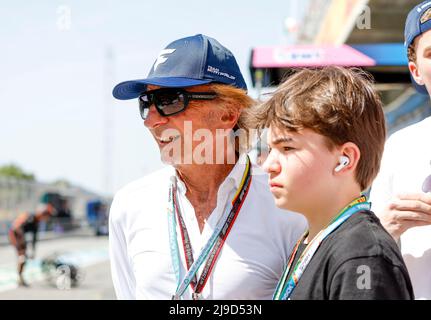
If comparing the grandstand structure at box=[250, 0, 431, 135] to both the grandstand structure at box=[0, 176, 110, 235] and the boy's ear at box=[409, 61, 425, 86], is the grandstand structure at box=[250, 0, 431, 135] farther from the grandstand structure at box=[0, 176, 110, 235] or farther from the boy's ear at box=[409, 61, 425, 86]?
the grandstand structure at box=[0, 176, 110, 235]

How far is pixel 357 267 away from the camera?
1419mm

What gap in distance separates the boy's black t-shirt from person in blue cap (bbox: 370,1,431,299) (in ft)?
0.93

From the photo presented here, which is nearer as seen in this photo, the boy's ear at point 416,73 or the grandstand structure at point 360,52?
the boy's ear at point 416,73

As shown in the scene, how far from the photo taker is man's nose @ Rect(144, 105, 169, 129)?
7.12 feet

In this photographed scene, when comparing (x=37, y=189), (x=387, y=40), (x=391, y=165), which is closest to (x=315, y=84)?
(x=391, y=165)

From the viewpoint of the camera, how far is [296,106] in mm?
1673

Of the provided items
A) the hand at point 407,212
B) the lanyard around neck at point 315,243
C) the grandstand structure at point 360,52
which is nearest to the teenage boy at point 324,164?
the lanyard around neck at point 315,243

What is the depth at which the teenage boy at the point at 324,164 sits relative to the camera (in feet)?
4.98

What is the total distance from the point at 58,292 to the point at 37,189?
20.9 metres

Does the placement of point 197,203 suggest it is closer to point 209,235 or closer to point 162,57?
point 209,235

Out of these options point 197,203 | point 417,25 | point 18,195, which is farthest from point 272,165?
point 18,195

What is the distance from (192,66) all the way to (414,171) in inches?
33.4

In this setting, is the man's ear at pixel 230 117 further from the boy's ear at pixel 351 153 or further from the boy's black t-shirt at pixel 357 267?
the boy's black t-shirt at pixel 357 267

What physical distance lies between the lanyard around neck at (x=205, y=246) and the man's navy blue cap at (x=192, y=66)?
38cm
